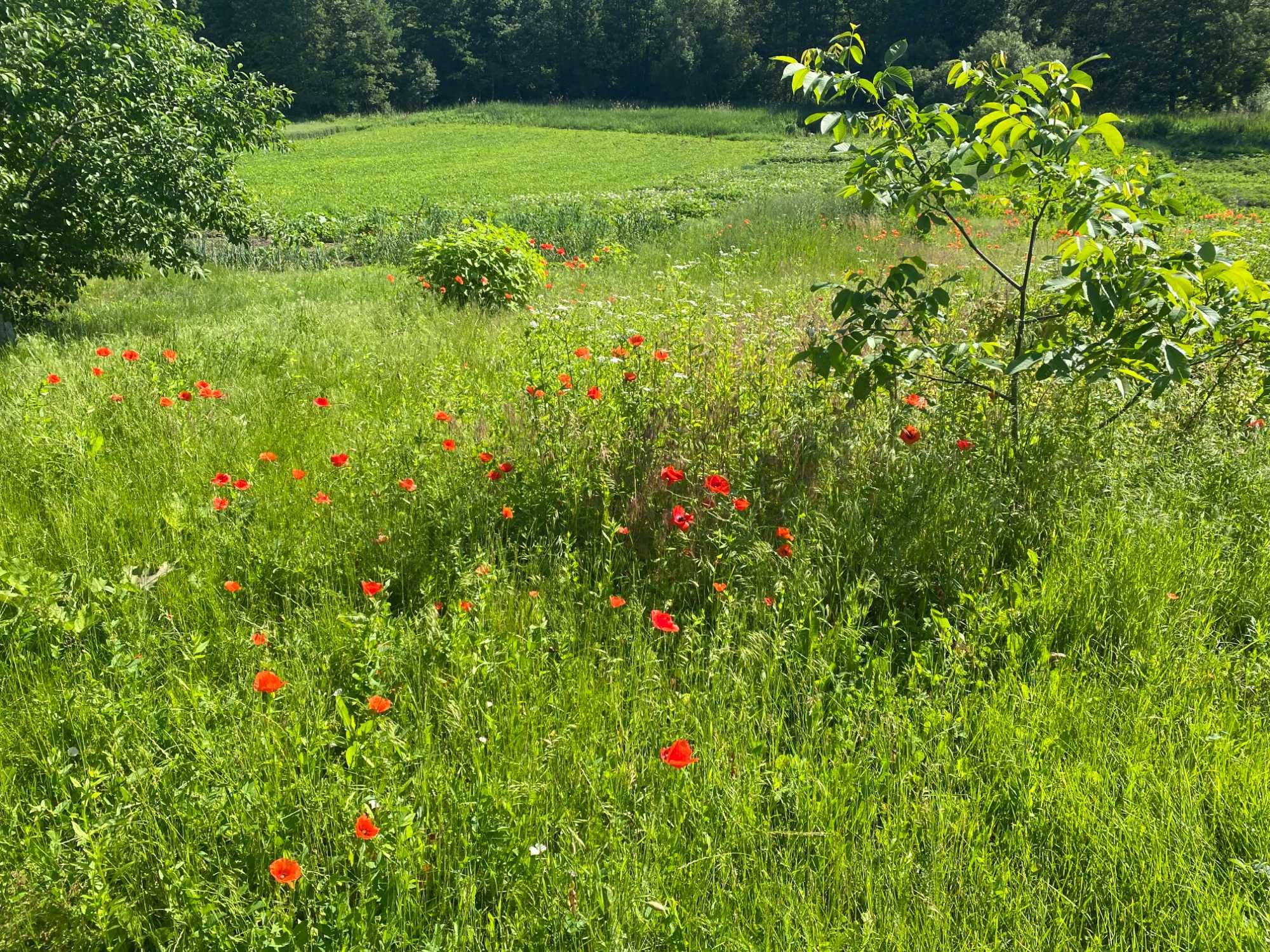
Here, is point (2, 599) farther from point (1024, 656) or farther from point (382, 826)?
point (1024, 656)

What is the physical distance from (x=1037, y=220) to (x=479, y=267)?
17.8 ft

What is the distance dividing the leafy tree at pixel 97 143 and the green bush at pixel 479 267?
2298mm

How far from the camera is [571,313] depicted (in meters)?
5.29

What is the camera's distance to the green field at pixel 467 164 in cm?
2548

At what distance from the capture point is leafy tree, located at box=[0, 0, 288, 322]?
20.5ft

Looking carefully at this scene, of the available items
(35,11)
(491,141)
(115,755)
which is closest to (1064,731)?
(115,755)

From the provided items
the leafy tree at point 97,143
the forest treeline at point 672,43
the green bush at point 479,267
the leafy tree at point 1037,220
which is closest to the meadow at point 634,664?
the leafy tree at point 1037,220

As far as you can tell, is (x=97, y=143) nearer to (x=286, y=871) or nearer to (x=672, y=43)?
(x=286, y=871)

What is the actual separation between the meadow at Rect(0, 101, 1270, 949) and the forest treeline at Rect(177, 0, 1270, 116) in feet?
156

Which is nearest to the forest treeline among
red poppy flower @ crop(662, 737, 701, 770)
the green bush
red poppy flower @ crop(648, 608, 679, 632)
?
the green bush

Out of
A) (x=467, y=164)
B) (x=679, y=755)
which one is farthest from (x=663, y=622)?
(x=467, y=164)

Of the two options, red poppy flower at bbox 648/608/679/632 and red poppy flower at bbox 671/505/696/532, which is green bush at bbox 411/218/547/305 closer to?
red poppy flower at bbox 671/505/696/532

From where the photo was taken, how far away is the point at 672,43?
6781cm

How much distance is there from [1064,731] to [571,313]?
13.4 ft
